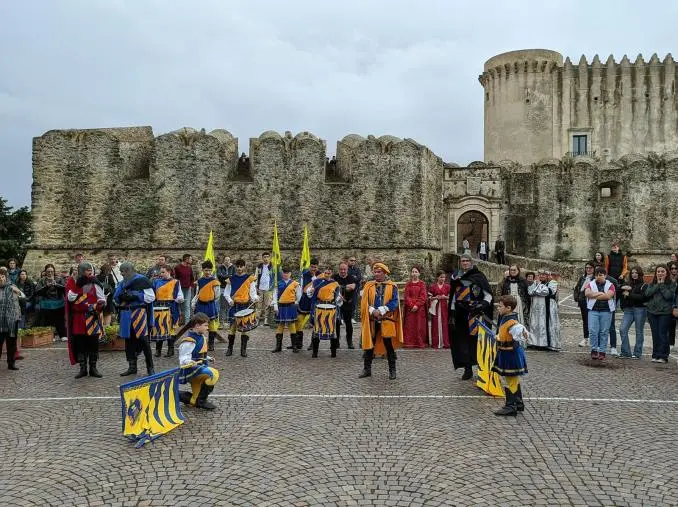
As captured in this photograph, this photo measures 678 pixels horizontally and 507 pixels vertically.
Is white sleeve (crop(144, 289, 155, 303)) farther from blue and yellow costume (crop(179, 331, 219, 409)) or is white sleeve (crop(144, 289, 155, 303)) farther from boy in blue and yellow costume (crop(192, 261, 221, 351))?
blue and yellow costume (crop(179, 331, 219, 409))

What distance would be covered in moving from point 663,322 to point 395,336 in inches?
196

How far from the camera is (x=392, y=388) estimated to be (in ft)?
25.7

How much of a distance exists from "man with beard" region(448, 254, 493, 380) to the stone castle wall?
118 feet

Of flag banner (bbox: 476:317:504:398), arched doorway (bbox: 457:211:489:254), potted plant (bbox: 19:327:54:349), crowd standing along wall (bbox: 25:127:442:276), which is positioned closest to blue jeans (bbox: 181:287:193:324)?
potted plant (bbox: 19:327:54:349)

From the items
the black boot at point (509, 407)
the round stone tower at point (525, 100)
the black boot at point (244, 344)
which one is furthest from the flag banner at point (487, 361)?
the round stone tower at point (525, 100)

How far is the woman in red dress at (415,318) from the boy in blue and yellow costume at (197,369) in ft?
19.2

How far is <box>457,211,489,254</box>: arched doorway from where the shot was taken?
92.8ft

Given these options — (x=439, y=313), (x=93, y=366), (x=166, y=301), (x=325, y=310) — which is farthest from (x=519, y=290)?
(x=93, y=366)

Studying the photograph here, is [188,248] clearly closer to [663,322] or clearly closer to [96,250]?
[96,250]

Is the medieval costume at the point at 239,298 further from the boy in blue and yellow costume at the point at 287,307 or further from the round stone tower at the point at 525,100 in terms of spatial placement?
the round stone tower at the point at 525,100

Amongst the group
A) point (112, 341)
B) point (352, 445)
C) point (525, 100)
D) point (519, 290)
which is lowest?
point (352, 445)

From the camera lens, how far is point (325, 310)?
998cm

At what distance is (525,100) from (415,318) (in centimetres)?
3394

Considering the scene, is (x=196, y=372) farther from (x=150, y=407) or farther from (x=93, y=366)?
(x=93, y=366)
